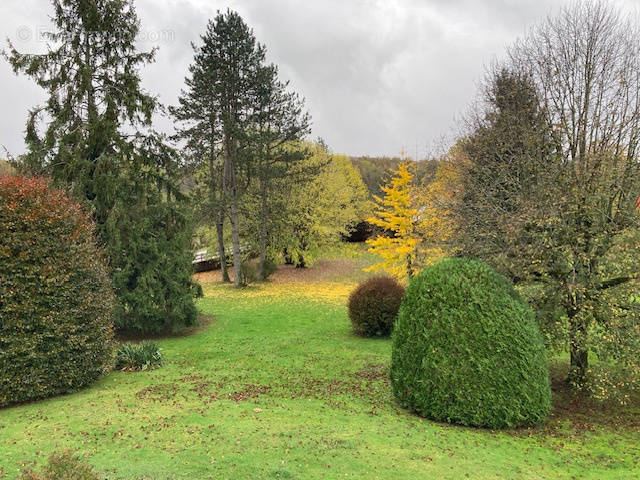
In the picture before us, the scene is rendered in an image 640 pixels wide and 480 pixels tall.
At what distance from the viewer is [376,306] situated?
45.5ft

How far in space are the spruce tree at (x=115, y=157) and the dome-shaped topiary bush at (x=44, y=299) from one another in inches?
205

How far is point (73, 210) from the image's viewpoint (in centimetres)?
911

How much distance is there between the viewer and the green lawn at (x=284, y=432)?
5.19 metres

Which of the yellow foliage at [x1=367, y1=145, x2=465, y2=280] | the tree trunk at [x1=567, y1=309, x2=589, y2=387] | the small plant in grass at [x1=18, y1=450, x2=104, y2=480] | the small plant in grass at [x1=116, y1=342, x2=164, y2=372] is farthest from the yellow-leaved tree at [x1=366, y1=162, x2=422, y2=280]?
the small plant in grass at [x1=18, y1=450, x2=104, y2=480]

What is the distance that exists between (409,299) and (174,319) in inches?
389

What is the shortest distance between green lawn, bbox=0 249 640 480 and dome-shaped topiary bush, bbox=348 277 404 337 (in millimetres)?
2451

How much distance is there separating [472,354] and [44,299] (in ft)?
25.6

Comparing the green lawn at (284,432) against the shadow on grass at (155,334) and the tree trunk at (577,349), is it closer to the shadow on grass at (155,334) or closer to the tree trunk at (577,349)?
the tree trunk at (577,349)

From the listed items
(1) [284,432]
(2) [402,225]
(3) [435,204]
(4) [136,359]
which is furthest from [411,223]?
(1) [284,432]

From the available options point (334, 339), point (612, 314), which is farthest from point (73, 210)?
point (612, 314)

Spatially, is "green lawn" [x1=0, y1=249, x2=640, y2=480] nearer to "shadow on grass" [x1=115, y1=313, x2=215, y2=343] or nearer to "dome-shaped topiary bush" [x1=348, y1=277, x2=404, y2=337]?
"dome-shaped topiary bush" [x1=348, y1=277, x2=404, y2=337]

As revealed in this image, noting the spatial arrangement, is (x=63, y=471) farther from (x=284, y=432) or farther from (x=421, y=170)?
(x=421, y=170)

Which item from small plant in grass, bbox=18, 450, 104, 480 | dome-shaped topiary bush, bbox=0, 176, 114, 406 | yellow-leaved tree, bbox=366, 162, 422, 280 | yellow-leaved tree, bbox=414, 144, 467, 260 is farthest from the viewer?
yellow-leaved tree, bbox=366, 162, 422, 280

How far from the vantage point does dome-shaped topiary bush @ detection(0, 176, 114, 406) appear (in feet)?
25.7
